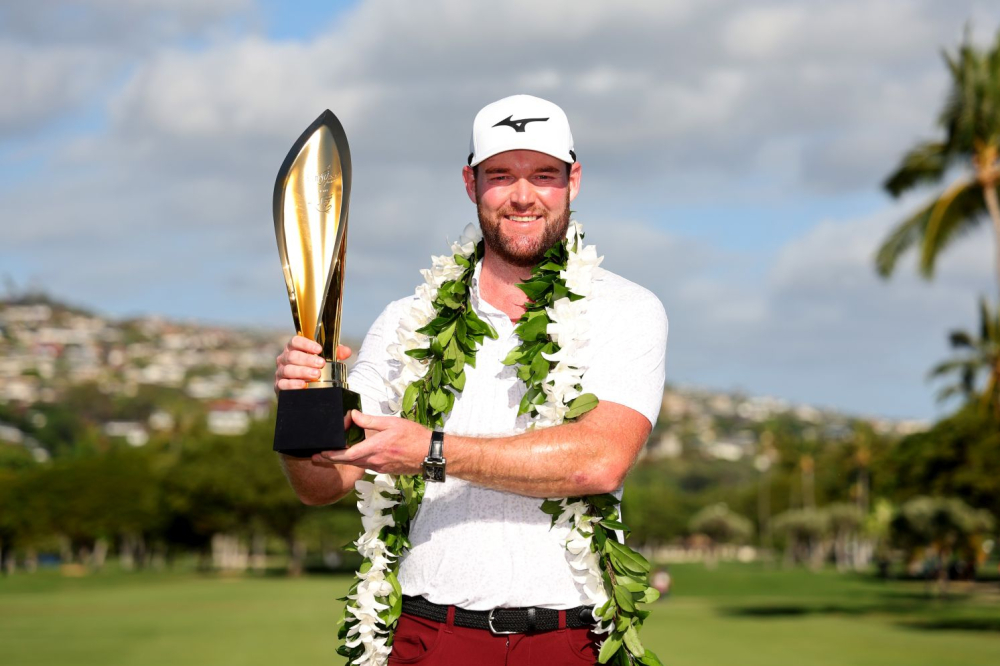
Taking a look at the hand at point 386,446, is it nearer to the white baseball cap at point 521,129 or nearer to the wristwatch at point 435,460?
the wristwatch at point 435,460

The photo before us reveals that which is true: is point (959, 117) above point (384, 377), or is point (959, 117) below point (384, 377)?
above

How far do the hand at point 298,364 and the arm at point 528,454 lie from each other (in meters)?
0.20

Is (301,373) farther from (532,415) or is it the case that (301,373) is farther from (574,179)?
(574,179)

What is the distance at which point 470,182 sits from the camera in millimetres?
3973

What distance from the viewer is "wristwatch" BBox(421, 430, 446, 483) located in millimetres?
Result: 3188

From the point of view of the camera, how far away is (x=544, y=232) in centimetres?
381

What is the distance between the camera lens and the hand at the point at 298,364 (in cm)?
324

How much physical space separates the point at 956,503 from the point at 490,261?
5027 cm

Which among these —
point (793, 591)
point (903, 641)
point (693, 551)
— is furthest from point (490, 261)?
point (693, 551)

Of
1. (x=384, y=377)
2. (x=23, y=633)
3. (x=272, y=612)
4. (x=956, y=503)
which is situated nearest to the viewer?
(x=384, y=377)

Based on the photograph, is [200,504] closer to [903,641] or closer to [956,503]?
[956,503]

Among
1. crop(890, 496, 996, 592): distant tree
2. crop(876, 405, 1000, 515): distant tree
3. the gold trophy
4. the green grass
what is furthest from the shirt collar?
crop(876, 405, 1000, 515): distant tree

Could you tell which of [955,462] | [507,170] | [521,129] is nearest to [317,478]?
[507,170]

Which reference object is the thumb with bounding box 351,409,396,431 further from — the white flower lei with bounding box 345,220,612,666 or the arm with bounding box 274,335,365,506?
the white flower lei with bounding box 345,220,612,666
